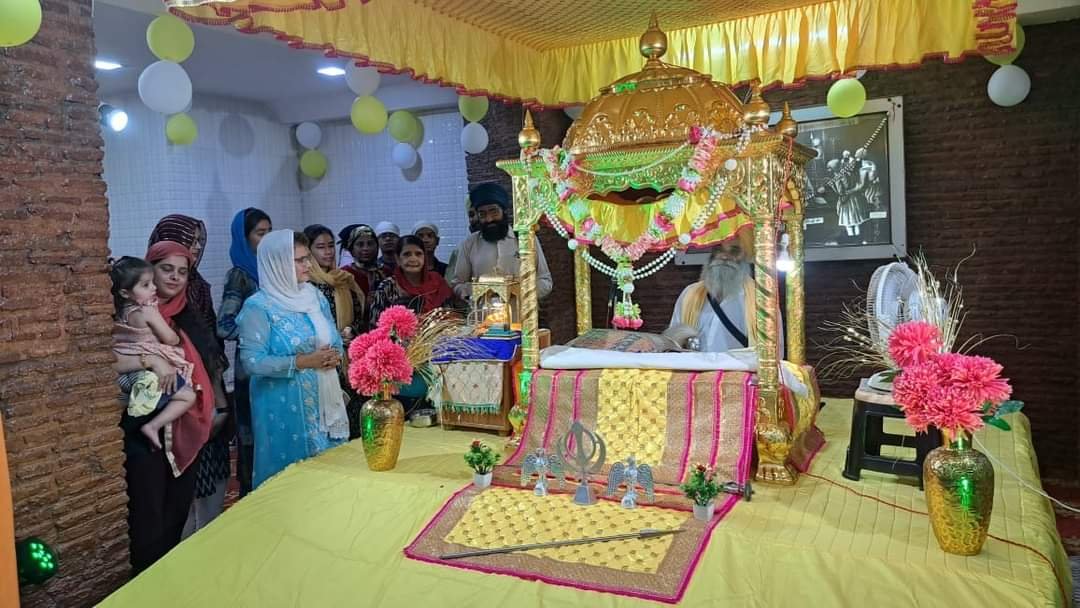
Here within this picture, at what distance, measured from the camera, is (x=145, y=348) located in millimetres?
3479

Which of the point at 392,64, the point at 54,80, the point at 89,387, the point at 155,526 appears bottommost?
the point at 155,526

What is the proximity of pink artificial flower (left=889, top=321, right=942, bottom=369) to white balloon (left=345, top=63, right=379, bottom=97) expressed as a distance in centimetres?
436

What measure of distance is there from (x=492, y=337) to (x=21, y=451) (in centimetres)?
231

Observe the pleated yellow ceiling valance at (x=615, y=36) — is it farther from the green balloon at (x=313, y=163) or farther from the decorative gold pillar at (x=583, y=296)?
the green balloon at (x=313, y=163)

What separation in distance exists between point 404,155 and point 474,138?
1.58 metres

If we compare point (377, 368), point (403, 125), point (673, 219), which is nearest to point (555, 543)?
point (377, 368)

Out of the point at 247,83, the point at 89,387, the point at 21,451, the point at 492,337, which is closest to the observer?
the point at 21,451

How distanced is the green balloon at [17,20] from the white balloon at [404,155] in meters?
5.34

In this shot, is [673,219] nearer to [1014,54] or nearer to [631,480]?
[631,480]

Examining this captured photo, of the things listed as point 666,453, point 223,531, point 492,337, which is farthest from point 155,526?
point 666,453

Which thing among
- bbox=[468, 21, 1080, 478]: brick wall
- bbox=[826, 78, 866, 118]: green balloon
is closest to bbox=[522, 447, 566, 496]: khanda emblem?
bbox=[826, 78, 866, 118]: green balloon

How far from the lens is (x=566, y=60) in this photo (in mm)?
5105

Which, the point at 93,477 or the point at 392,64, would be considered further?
the point at 392,64

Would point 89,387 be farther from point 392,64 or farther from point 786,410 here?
point 786,410
